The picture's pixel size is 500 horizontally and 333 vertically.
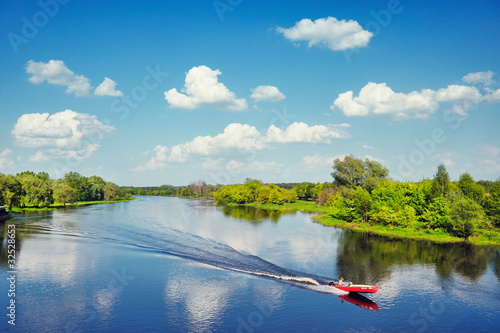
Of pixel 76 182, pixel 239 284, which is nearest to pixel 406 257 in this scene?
pixel 239 284

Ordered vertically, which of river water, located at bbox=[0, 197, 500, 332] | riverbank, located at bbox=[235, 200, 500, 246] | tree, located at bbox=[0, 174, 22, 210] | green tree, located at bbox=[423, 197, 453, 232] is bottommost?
river water, located at bbox=[0, 197, 500, 332]

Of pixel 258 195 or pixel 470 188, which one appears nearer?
pixel 470 188

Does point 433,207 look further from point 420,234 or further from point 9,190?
point 9,190

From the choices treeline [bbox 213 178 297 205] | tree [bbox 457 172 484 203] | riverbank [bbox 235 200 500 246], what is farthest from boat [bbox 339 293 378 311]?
treeline [bbox 213 178 297 205]

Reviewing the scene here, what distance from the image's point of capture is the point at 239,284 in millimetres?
27234

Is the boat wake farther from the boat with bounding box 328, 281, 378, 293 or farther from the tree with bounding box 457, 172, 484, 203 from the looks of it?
the tree with bounding box 457, 172, 484, 203

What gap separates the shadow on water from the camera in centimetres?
3120

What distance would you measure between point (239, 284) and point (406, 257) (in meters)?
21.3

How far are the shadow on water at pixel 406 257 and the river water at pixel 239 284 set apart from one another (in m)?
0.13

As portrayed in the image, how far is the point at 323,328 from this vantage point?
20297 mm

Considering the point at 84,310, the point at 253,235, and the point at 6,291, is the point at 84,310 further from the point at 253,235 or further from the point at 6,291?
the point at 253,235

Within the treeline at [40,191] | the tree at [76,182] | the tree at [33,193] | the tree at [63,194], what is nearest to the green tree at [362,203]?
the treeline at [40,191]

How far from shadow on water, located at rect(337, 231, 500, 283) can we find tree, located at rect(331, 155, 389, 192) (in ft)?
165

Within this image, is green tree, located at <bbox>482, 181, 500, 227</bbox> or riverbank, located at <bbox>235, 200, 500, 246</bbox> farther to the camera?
green tree, located at <bbox>482, 181, 500, 227</bbox>
